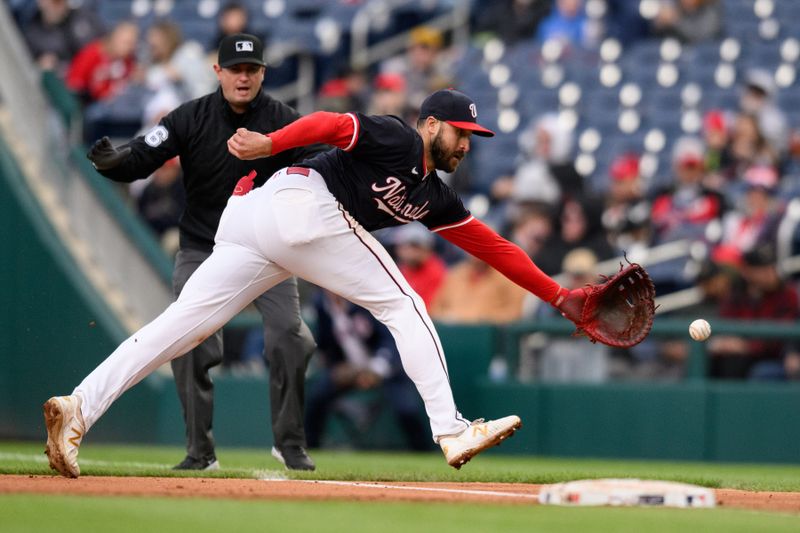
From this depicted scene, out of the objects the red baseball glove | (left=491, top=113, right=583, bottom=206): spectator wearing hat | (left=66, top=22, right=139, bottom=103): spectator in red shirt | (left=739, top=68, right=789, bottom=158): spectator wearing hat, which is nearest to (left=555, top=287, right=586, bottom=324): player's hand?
the red baseball glove

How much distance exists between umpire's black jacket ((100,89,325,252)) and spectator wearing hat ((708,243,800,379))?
4.90 metres

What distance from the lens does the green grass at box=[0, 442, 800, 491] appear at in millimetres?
6781

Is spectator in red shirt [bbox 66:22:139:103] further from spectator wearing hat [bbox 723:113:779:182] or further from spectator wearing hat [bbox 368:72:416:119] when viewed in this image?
spectator wearing hat [bbox 723:113:779:182]

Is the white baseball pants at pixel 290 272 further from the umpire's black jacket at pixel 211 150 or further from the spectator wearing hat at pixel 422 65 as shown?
the spectator wearing hat at pixel 422 65

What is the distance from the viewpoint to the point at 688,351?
11078mm

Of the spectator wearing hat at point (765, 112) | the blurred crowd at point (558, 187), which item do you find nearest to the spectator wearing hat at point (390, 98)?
the blurred crowd at point (558, 187)

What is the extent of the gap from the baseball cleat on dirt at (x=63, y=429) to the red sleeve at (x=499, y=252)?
68.9 inches

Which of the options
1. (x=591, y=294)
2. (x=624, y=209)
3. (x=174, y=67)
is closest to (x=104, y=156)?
(x=591, y=294)

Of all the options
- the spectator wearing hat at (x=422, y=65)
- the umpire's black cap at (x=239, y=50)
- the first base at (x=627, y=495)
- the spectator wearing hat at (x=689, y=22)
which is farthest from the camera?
the spectator wearing hat at (x=689, y=22)

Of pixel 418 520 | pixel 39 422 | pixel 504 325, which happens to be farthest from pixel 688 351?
pixel 418 520

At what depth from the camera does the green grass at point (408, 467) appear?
678 centimetres

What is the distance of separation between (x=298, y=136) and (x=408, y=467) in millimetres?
3192

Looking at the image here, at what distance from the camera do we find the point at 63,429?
6105 millimetres

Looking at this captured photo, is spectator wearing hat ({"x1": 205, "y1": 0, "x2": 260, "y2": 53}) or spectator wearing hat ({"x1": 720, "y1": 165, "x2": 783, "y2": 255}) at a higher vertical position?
spectator wearing hat ({"x1": 205, "y1": 0, "x2": 260, "y2": 53})
